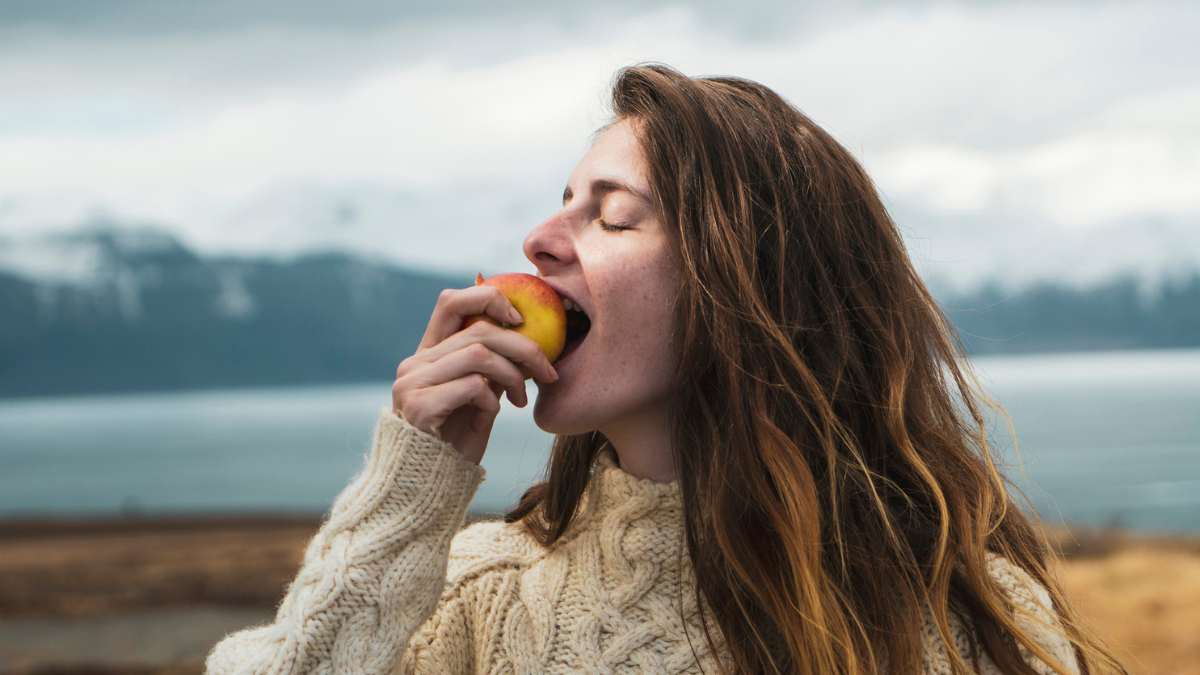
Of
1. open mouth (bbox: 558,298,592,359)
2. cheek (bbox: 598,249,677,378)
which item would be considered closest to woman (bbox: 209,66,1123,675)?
cheek (bbox: 598,249,677,378)

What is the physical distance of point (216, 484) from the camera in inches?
4055

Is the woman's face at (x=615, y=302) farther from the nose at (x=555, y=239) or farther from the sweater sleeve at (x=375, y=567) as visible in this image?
the sweater sleeve at (x=375, y=567)

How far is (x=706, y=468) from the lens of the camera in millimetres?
1789

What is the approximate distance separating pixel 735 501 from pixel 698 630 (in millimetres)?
326

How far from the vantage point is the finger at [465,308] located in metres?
1.84

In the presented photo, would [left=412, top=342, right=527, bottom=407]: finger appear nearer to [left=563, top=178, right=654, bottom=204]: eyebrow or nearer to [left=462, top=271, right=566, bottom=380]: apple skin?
[left=462, top=271, right=566, bottom=380]: apple skin

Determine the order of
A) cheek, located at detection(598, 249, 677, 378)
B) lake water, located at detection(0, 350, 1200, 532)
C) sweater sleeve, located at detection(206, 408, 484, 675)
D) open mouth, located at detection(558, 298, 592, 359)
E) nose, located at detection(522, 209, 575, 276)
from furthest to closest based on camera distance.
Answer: lake water, located at detection(0, 350, 1200, 532)
open mouth, located at detection(558, 298, 592, 359)
nose, located at detection(522, 209, 575, 276)
cheek, located at detection(598, 249, 677, 378)
sweater sleeve, located at detection(206, 408, 484, 675)

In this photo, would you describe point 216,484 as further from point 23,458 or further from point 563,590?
point 563,590

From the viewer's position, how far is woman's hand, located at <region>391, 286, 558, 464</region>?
173 cm

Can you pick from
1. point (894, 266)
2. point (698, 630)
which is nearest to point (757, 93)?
point (894, 266)

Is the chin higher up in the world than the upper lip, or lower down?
lower down

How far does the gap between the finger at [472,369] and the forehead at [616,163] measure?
480 mm

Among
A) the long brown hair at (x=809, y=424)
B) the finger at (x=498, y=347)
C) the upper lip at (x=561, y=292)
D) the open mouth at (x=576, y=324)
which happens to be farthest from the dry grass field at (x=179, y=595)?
the finger at (x=498, y=347)

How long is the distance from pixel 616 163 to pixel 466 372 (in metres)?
0.62
